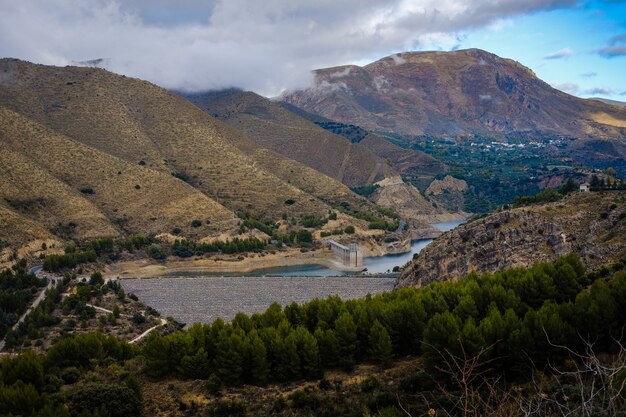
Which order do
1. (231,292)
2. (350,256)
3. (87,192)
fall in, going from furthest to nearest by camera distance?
(87,192) → (350,256) → (231,292)

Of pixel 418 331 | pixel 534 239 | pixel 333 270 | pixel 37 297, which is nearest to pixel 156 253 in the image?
pixel 333 270

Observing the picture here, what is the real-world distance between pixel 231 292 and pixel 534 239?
36.8 m

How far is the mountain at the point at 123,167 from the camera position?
372 ft

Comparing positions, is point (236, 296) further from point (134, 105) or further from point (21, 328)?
point (134, 105)

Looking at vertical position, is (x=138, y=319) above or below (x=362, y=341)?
below

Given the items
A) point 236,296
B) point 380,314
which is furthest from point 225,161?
point 380,314

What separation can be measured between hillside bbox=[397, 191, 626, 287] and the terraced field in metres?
7.13

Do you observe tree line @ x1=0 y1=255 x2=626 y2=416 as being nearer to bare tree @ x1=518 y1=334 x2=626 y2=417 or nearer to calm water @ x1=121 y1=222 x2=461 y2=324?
bare tree @ x1=518 y1=334 x2=626 y2=417

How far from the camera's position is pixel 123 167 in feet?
436

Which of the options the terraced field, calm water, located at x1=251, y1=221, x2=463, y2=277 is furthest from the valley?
calm water, located at x1=251, y1=221, x2=463, y2=277

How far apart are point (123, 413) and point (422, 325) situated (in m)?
18.7

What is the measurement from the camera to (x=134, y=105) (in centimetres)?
16812

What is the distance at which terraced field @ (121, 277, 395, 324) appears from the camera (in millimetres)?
73062

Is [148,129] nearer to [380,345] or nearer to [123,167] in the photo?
[123,167]
